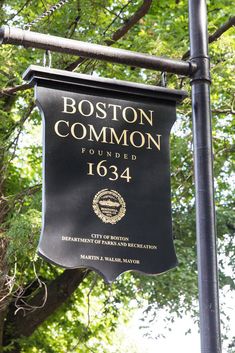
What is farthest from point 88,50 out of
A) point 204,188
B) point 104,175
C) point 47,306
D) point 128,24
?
point 47,306

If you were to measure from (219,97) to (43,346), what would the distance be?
6205 millimetres

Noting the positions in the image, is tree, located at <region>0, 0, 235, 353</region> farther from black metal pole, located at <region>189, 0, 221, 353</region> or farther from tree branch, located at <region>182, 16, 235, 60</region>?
black metal pole, located at <region>189, 0, 221, 353</region>

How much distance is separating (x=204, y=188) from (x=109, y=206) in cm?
52

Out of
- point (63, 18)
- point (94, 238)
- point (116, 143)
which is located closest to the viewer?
point (94, 238)

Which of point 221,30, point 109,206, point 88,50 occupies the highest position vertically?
point 221,30

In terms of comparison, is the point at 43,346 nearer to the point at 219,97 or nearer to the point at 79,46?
the point at 219,97

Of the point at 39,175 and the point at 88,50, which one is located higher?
the point at 39,175

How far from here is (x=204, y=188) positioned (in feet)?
14.6

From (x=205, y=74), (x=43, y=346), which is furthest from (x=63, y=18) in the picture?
(x=205, y=74)

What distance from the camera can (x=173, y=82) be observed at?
38.7ft

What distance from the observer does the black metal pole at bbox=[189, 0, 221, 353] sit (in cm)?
418

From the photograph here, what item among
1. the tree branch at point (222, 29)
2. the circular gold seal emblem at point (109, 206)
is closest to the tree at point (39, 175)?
the tree branch at point (222, 29)

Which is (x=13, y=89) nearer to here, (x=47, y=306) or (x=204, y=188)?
(x=47, y=306)

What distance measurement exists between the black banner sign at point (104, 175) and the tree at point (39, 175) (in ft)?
22.1
